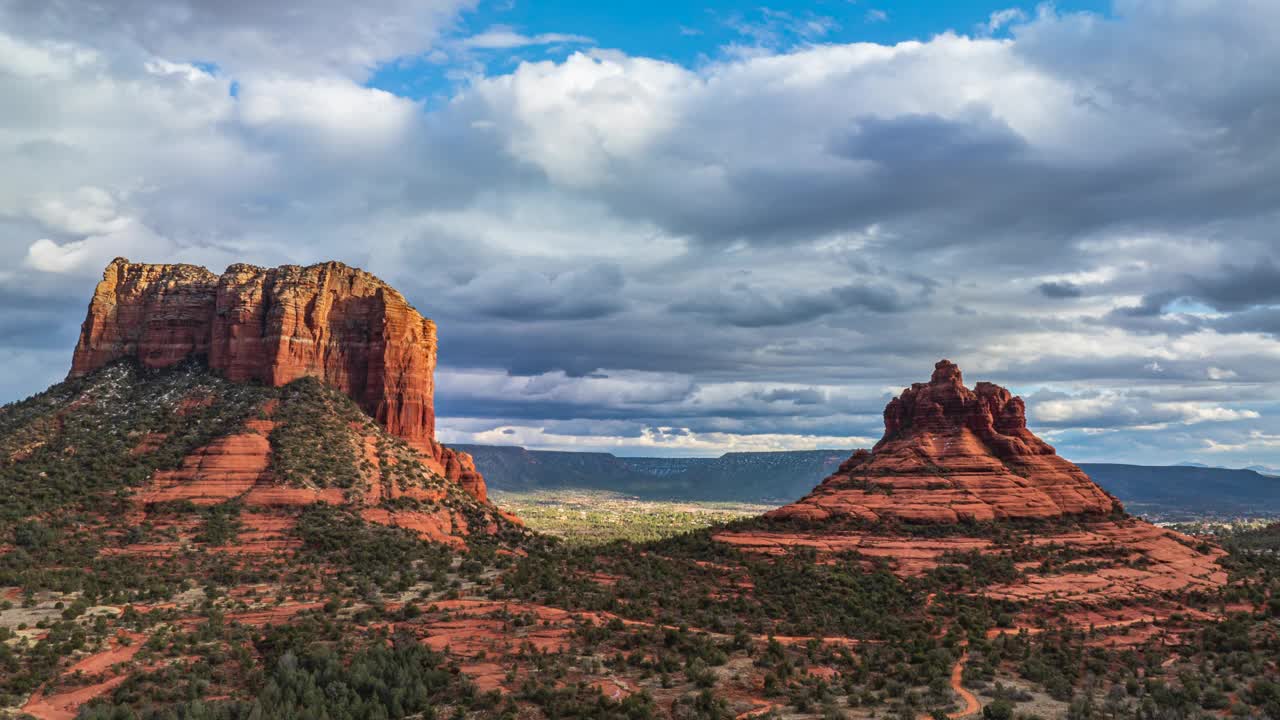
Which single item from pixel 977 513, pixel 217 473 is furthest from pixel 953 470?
pixel 217 473

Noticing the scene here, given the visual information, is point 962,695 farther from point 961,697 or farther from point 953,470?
point 953,470

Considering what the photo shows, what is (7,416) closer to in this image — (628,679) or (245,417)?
(245,417)

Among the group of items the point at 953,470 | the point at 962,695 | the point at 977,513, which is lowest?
the point at 962,695

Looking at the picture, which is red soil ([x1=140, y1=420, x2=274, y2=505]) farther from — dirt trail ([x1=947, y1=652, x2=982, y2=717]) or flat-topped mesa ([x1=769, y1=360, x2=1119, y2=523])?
dirt trail ([x1=947, y1=652, x2=982, y2=717])

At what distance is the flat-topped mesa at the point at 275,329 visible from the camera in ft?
339

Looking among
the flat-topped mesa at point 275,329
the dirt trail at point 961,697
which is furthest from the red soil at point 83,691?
the flat-topped mesa at point 275,329

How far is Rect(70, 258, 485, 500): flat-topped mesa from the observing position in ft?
339

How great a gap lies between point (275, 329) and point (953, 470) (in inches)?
3483

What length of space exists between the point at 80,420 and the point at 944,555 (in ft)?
327

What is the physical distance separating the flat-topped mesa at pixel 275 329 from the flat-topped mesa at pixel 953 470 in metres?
56.4

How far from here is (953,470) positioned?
96250 millimetres

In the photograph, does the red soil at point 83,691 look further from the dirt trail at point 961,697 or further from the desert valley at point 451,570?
the dirt trail at point 961,697

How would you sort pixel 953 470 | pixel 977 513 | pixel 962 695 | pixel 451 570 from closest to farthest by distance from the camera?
pixel 962 695, pixel 451 570, pixel 977 513, pixel 953 470

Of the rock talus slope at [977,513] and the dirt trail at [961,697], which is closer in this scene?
the dirt trail at [961,697]
